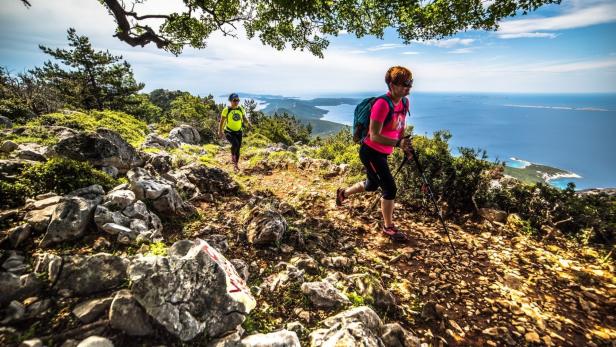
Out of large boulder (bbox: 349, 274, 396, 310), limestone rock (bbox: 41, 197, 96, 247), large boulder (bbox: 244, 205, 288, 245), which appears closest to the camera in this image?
limestone rock (bbox: 41, 197, 96, 247)

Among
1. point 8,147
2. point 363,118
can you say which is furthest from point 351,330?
point 8,147

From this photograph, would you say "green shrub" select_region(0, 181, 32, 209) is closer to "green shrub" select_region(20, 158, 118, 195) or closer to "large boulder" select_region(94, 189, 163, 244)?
"green shrub" select_region(20, 158, 118, 195)

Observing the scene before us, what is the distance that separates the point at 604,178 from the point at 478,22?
7366 inches

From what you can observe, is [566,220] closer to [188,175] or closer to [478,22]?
[478,22]

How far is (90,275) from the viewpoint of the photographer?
104 inches

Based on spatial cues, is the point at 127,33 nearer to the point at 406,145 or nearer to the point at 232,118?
the point at 232,118

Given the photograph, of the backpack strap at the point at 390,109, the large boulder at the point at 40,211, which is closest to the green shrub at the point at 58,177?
the large boulder at the point at 40,211

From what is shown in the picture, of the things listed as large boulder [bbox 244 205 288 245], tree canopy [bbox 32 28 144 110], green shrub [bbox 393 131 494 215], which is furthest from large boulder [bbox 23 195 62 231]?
tree canopy [bbox 32 28 144 110]

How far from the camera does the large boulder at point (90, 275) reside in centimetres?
257

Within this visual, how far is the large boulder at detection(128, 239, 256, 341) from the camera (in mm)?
2463

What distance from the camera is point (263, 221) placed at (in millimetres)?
4855

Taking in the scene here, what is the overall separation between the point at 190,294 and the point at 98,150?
4795 mm

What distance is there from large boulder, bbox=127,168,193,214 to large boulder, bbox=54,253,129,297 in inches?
85.2

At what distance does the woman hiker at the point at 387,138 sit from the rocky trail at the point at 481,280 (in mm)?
747
